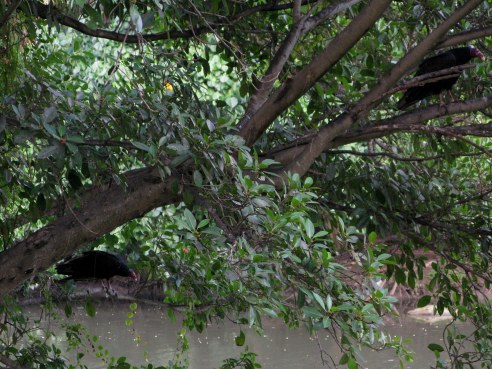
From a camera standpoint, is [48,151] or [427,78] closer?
[48,151]

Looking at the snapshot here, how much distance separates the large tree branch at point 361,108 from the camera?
8.79 ft

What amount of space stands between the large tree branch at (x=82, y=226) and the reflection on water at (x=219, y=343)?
4423mm

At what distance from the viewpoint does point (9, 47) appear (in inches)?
98.7

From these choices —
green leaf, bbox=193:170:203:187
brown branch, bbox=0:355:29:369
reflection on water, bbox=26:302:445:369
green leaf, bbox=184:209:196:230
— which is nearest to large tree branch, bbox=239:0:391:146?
green leaf, bbox=193:170:203:187

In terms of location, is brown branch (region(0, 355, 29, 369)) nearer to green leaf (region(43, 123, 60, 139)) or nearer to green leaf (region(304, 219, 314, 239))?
green leaf (region(43, 123, 60, 139))

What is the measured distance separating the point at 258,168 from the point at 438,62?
1.69 m

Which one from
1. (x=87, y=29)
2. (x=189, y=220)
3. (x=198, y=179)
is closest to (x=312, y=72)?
(x=198, y=179)

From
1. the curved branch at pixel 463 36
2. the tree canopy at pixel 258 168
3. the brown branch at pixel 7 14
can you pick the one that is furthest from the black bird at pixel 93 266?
the curved branch at pixel 463 36

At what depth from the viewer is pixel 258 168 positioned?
87.7 inches

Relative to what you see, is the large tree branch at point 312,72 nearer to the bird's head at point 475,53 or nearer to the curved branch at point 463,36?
the curved branch at point 463,36

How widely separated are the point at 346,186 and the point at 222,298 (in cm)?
120

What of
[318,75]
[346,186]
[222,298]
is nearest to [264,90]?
[318,75]

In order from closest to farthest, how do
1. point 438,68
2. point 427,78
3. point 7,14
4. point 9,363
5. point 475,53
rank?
point 7,14
point 427,78
point 9,363
point 438,68
point 475,53

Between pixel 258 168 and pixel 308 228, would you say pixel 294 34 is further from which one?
pixel 308 228
